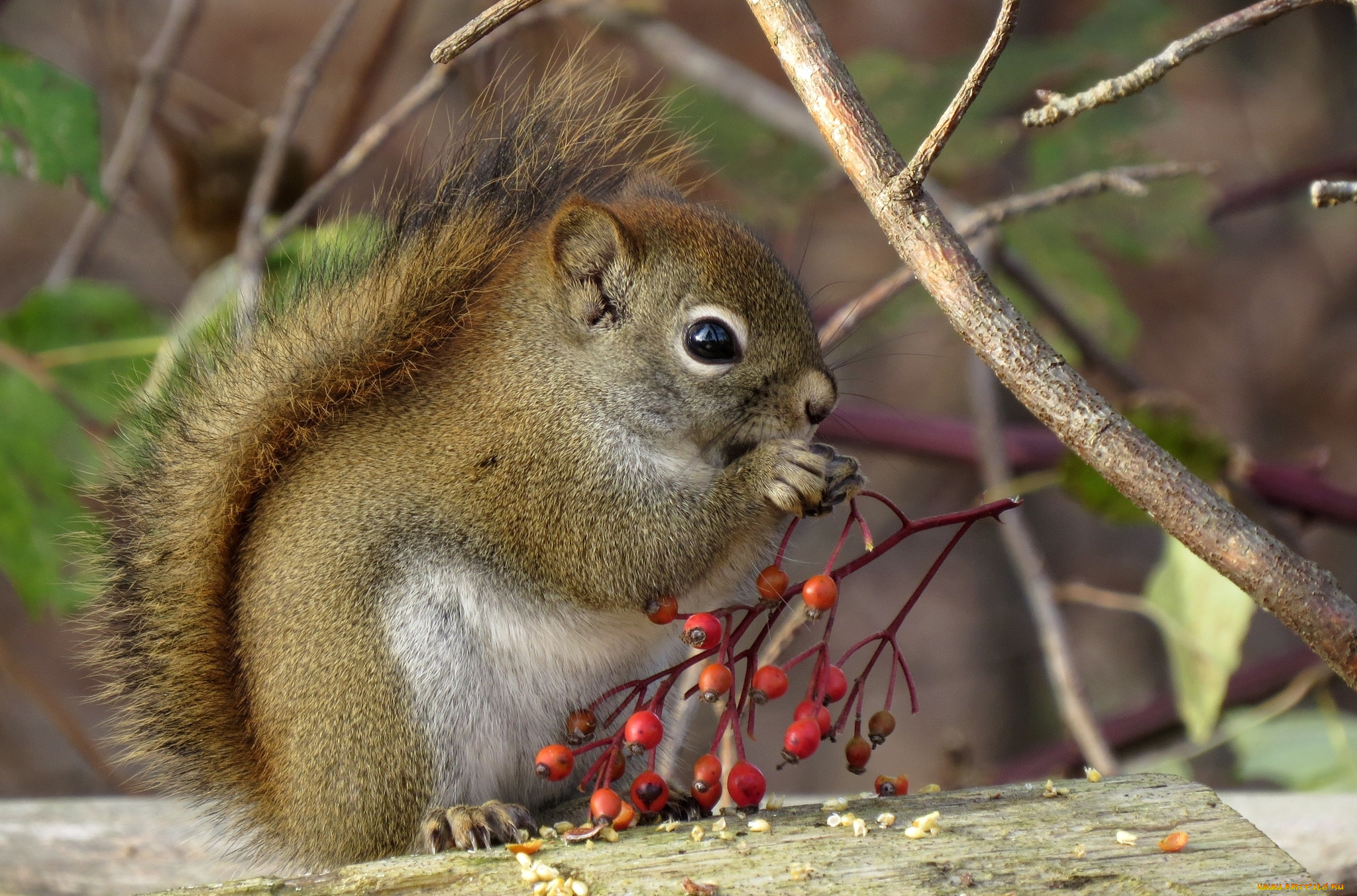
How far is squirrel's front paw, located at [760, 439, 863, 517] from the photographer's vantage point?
1503 mm

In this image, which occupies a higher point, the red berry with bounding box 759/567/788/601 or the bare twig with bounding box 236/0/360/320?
the bare twig with bounding box 236/0/360/320

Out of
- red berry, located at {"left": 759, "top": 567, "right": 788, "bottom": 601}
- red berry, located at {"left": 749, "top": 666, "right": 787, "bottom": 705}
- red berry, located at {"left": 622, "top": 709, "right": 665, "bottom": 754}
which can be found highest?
red berry, located at {"left": 759, "top": 567, "right": 788, "bottom": 601}

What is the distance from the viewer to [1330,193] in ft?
3.45

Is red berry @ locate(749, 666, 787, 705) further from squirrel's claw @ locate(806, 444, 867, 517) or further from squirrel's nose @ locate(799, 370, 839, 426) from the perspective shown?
squirrel's nose @ locate(799, 370, 839, 426)

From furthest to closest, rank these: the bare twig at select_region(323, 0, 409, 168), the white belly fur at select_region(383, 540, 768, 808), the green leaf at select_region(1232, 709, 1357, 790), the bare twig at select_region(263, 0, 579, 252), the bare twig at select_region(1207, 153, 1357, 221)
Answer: the bare twig at select_region(323, 0, 409, 168) → the bare twig at select_region(1207, 153, 1357, 221) → the green leaf at select_region(1232, 709, 1357, 790) → the bare twig at select_region(263, 0, 579, 252) → the white belly fur at select_region(383, 540, 768, 808)

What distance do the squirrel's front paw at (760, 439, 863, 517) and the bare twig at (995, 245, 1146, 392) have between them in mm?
1189

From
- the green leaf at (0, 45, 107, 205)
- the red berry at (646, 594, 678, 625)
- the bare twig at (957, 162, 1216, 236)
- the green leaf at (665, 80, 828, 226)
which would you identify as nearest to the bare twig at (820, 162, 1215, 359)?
the bare twig at (957, 162, 1216, 236)

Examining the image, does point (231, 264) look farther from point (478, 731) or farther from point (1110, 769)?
point (1110, 769)

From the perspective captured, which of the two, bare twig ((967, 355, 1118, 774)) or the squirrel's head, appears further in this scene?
bare twig ((967, 355, 1118, 774))

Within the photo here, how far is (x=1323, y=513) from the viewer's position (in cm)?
256

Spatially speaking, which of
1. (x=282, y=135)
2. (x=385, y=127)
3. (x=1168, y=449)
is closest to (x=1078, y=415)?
(x=1168, y=449)

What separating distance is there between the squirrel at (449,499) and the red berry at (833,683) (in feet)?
0.65

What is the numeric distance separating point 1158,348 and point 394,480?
13.3 feet

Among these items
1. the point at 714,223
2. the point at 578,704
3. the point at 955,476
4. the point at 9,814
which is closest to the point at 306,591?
the point at 578,704
